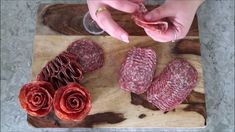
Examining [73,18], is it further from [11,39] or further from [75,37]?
[11,39]

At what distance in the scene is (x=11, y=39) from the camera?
1041mm

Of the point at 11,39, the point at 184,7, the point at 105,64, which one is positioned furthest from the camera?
the point at 11,39

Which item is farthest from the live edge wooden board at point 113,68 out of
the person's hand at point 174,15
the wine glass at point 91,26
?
the person's hand at point 174,15

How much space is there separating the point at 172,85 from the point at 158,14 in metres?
0.20

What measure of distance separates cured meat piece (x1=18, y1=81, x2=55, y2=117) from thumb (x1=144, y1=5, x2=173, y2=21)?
0.29 meters

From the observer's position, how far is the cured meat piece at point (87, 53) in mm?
912

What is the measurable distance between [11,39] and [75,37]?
22 centimetres

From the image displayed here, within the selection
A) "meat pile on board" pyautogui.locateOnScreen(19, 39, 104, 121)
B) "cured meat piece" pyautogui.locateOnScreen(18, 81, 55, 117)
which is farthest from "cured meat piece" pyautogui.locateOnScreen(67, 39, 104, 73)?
"cured meat piece" pyautogui.locateOnScreen(18, 81, 55, 117)

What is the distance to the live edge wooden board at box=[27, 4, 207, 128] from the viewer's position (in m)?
0.90

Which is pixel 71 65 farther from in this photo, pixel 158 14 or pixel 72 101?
pixel 158 14

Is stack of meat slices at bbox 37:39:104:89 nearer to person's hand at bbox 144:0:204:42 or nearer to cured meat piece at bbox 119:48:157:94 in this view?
cured meat piece at bbox 119:48:157:94

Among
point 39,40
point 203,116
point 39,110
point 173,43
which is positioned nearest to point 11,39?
Result: point 39,40

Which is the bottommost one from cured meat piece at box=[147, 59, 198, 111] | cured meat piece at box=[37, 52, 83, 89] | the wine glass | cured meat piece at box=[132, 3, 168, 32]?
cured meat piece at box=[147, 59, 198, 111]

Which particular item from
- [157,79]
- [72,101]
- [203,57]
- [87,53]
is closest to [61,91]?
[72,101]
